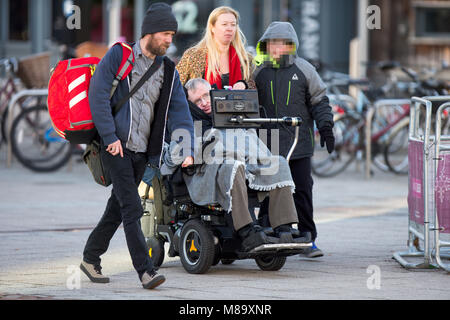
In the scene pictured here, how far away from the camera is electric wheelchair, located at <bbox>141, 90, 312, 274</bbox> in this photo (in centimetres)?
666

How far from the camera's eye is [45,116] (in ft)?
42.8

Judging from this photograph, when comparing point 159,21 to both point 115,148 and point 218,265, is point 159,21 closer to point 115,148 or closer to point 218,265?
point 115,148

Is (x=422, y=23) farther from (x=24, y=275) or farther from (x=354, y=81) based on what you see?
(x=24, y=275)

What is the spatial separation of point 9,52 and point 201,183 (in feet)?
48.9

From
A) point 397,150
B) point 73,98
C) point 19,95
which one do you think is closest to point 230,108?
point 73,98

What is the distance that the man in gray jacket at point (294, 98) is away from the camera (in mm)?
7562

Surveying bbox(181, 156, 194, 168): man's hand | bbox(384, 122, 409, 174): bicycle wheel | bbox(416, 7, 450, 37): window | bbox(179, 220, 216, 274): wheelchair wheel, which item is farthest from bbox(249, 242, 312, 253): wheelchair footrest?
bbox(416, 7, 450, 37): window

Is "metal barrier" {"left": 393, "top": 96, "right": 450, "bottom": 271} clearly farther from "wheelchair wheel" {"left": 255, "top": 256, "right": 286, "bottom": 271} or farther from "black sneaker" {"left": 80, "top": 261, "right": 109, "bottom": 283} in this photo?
"black sneaker" {"left": 80, "top": 261, "right": 109, "bottom": 283}

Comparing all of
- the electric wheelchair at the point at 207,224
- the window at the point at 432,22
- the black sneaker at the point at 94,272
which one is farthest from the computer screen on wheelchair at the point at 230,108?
the window at the point at 432,22

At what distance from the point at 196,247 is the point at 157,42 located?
1.44 m

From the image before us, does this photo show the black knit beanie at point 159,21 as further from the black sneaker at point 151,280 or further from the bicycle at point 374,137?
the bicycle at point 374,137

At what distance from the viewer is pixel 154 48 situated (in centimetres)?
618

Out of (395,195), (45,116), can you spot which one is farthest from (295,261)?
(45,116)

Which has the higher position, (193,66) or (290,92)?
(193,66)
